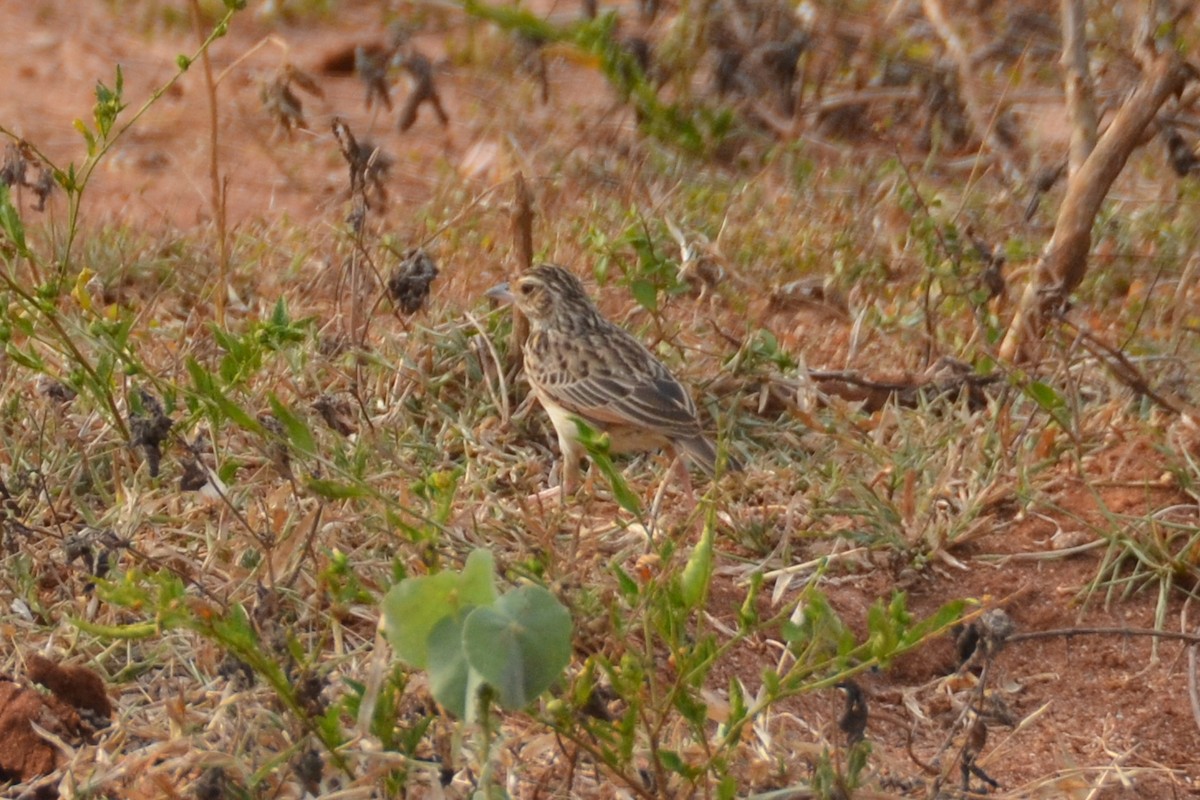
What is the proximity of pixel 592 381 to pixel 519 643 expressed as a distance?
9.40 feet

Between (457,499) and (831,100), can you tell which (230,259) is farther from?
(831,100)

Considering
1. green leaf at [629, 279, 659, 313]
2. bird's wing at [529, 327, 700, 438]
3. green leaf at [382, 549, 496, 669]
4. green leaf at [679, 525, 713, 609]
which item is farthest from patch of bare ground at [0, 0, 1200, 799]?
green leaf at [382, 549, 496, 669]

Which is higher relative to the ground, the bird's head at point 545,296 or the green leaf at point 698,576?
the green leaf at point 698,576

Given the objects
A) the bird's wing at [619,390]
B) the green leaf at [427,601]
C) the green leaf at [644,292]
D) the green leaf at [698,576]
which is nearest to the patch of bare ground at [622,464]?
the green leaf at [644,292]

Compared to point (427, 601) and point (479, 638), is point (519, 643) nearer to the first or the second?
point (479, 638)

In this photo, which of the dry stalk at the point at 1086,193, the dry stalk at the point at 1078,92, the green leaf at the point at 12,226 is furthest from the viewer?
the dry stalk at the point at 1078,92

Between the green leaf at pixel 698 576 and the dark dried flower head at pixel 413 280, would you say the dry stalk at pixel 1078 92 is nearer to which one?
the dark dried flower head at pixel 413 280

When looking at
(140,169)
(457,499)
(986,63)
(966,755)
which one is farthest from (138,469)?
(986,63)

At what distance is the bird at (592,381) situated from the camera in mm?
5395

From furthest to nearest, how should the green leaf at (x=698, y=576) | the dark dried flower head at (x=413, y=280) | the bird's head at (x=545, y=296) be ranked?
the bird's head at (x=545, y=296) < the dark dried flower head at (x=413, y=280) < the green leaf at (x=698, y=576)

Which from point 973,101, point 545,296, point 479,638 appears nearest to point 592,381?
point 545,296

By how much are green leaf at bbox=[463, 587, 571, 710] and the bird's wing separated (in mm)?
2627

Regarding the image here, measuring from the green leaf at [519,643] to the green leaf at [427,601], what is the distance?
8 cm

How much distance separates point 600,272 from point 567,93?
4.16m
